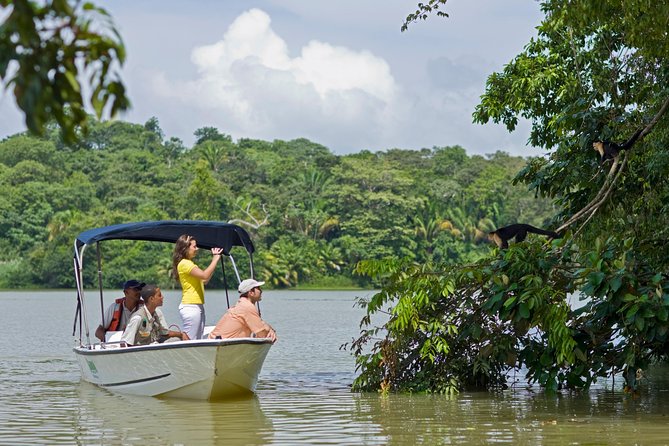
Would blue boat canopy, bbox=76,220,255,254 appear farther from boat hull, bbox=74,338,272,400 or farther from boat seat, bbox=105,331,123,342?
boat hull, bbox=74,338,272,400

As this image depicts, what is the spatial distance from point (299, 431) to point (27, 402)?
4.33 meters

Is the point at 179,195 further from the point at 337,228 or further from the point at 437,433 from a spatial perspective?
the point at 437,433

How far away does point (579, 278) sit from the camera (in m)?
11.9

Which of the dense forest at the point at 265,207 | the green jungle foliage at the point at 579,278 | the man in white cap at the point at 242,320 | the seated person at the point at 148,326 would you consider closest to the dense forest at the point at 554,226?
the green jungle foliage at the point at 579,278

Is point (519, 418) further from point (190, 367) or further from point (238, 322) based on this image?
point (190, 367)

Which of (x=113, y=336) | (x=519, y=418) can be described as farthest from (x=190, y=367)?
(x=519, y=418)

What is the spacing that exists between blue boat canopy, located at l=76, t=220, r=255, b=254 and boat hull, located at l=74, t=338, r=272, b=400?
5.11 feet

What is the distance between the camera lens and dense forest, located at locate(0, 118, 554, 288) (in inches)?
2842

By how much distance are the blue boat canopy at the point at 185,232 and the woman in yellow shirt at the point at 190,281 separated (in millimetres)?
1458

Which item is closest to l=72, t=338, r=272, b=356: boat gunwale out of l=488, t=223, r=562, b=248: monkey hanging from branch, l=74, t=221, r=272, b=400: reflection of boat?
l=74, t=221, r=272, b=400: reflection of boat

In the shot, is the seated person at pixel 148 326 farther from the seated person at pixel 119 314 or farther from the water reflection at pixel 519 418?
the water reflection at pixel 519 418

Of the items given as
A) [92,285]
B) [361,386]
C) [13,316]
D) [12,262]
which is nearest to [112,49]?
[361,386]

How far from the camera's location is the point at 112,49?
4398 mm

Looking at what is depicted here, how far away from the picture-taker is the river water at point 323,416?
10.0 m
